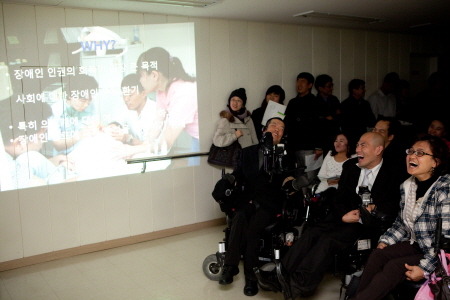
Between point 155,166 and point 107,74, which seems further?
point 155,166

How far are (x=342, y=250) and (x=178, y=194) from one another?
240 centimetres

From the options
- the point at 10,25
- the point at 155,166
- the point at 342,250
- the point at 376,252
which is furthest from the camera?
the point at 155,166

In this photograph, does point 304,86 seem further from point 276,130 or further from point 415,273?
point 415,273

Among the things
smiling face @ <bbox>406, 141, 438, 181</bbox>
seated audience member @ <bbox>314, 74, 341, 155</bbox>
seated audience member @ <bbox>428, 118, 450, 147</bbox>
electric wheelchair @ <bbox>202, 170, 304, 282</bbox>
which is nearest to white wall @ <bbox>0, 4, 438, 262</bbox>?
seated audience member @ <bbox>314, 74, 341, 155</bbox>

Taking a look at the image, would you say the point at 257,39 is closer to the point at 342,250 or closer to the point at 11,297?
the point at 342,250

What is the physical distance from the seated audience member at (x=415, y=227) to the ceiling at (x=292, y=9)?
2.30 metres

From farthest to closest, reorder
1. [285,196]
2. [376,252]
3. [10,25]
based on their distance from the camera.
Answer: [10,25]
[285,196]
[376,252]

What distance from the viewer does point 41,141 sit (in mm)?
4234

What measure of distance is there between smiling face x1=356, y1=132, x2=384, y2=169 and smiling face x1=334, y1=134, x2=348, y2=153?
0.85m

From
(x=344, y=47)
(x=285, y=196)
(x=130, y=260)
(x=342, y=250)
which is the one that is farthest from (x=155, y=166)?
(x=344, y=47)

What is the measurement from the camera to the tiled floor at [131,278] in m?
3.58

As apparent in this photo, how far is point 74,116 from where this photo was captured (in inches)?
173

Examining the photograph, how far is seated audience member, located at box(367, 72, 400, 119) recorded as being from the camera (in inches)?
255

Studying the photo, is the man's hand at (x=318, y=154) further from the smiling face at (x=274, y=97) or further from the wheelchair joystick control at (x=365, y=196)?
the wheelchair joystick control at (x=365, y=196)
